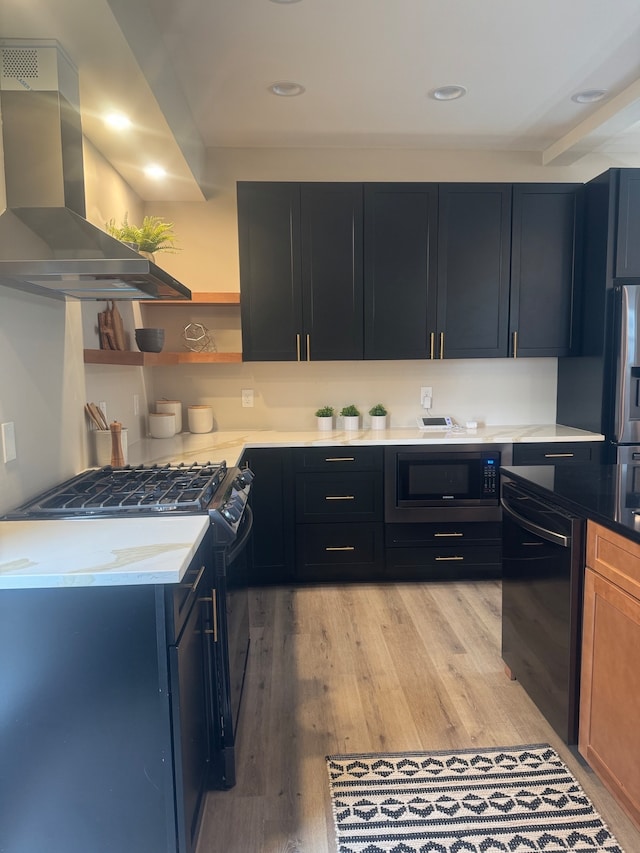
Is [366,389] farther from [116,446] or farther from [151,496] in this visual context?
[151,496]

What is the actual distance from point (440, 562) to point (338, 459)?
3.00 feet

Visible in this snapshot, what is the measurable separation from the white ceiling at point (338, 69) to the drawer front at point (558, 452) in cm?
186

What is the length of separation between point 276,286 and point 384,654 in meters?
2.19

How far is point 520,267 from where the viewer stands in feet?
11.6

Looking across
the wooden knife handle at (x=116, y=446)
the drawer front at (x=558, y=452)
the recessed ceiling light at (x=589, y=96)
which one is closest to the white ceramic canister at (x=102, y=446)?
the wooden knife handle at (x=116, y=446)

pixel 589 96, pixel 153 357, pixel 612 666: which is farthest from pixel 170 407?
pixel 589 96

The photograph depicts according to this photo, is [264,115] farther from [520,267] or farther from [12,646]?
[12,646]

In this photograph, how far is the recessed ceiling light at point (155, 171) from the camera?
2.95 metres

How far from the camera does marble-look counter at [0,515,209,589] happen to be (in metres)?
1.25

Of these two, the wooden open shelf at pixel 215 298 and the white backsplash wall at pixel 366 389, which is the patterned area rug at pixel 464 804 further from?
the wooden open shelf at pixel 215 298

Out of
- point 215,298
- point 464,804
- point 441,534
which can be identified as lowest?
point 464,804

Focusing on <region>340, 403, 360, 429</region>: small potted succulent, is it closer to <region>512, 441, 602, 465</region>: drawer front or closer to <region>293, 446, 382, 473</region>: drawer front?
<region>293, 446, 382, 473</region>: drawer front

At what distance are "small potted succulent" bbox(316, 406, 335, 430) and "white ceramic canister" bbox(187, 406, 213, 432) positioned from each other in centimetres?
73

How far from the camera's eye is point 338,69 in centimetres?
266
